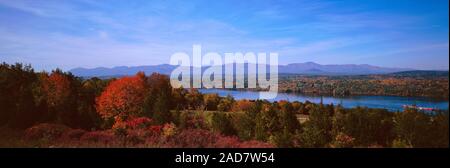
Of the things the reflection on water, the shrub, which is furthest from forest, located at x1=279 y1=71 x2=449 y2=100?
the shrub

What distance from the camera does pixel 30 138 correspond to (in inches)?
394

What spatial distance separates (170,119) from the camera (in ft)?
48.0

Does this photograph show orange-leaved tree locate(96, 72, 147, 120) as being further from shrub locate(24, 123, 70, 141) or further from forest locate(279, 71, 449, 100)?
forest locate(279, 71, 449, 100)

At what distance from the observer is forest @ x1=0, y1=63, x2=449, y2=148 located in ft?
30.6

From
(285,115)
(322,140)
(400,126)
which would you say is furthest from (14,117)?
(400,126)

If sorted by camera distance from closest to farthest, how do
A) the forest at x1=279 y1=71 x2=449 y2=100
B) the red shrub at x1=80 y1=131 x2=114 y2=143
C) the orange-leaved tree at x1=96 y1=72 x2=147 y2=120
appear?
the red shrub at x1=80 y1=131 x2=114 y2=143
the forest at x1=279 y1=71 x2=449 y2=100
the orange-leaved tree at x1=96 y1=72 x2=147 y2=120

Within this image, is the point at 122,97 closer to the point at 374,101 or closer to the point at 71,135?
the point at 71,135

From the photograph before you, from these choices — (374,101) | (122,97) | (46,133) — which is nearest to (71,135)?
(46,133)

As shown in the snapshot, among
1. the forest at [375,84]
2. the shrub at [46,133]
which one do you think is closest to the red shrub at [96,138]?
the shrub at [46,133]

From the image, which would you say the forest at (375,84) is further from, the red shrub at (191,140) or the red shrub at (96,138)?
the red shrub at (96,138)
